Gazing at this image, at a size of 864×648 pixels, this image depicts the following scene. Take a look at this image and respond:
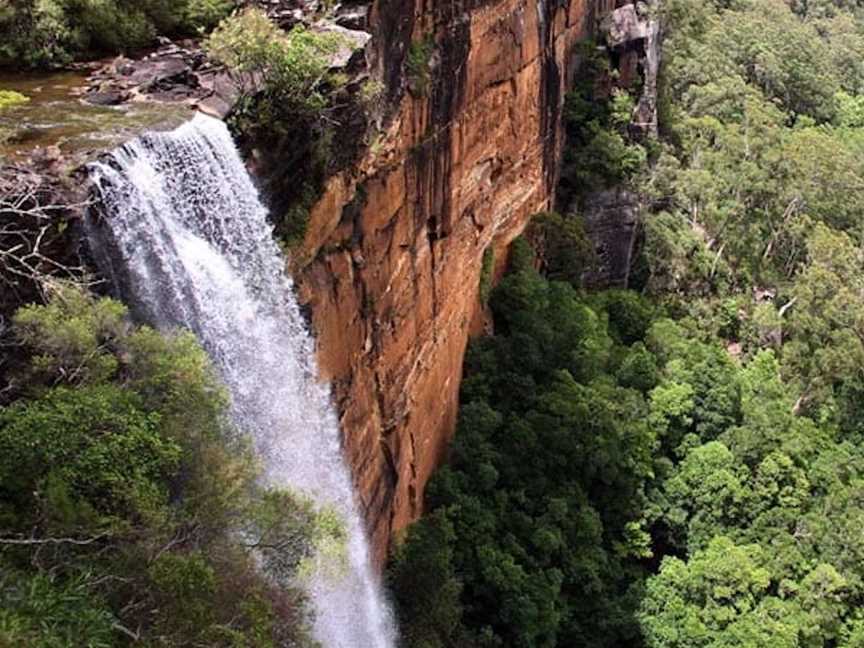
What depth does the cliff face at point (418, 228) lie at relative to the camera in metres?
15.6

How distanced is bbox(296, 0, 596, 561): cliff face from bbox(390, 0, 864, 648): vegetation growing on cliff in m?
1.18

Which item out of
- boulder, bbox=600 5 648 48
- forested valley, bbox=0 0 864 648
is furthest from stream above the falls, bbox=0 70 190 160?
boulder, bbox=600 5 648 48

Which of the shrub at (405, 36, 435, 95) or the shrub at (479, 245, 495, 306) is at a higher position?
the shrub at (405, 36, 435, 95)

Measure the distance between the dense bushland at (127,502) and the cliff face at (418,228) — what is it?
4365 mm

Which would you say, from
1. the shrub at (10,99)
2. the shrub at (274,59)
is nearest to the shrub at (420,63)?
the shrub at (274,59)

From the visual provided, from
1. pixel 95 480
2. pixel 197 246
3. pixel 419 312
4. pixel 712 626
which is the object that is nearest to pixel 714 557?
pixel 712 626

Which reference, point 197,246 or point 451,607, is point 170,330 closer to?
point 197,246

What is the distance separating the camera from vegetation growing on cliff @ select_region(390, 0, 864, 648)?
Answer: 2006 cm

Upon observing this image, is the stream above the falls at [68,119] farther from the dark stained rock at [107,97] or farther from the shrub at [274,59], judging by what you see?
the shrub at [274,59]

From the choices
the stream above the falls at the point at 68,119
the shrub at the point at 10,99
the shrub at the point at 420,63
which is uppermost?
the shrub at the point at 10,99

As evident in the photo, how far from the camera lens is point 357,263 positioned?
15859 mm

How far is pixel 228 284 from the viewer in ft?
39.2

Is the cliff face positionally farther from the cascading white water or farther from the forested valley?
the cascading white water

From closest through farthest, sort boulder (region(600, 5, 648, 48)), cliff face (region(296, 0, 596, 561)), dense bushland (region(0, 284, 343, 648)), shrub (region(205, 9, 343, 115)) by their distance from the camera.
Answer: dense bushland (region(0, 284, 343, 648))
shrub (region(205, 9, 343, 115))
cliff face (region(296, 0, 596, 561))
boulder (region(600, 5, 648, 48))
